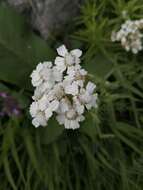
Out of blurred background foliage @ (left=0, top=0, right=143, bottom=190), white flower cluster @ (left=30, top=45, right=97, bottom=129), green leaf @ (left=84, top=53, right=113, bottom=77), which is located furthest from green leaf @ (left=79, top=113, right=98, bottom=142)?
white flower cluster @ (left=30, top=45, right=97, bottom=129)

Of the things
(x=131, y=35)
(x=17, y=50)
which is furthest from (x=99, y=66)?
(x=17, y=50)

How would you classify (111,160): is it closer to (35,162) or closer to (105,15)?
(35,162)

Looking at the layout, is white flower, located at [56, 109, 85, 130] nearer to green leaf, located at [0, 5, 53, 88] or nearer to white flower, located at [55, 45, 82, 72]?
white flower, located at [55, 45, 82, 72]

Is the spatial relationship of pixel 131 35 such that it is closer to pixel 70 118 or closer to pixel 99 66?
pixel 99 66

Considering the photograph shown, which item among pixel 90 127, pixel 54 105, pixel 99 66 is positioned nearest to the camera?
pixel 54 105

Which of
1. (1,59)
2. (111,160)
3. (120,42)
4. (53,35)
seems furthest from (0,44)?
(111,160)

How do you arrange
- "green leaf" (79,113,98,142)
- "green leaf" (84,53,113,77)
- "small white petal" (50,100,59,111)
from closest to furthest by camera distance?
"small white petal" (50,100,59,111) < "green leaf" (79,113,98,142) < "green leaf" (84,53,113,77)

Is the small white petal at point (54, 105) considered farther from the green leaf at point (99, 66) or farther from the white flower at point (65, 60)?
the green leaf at point (99, 66)
